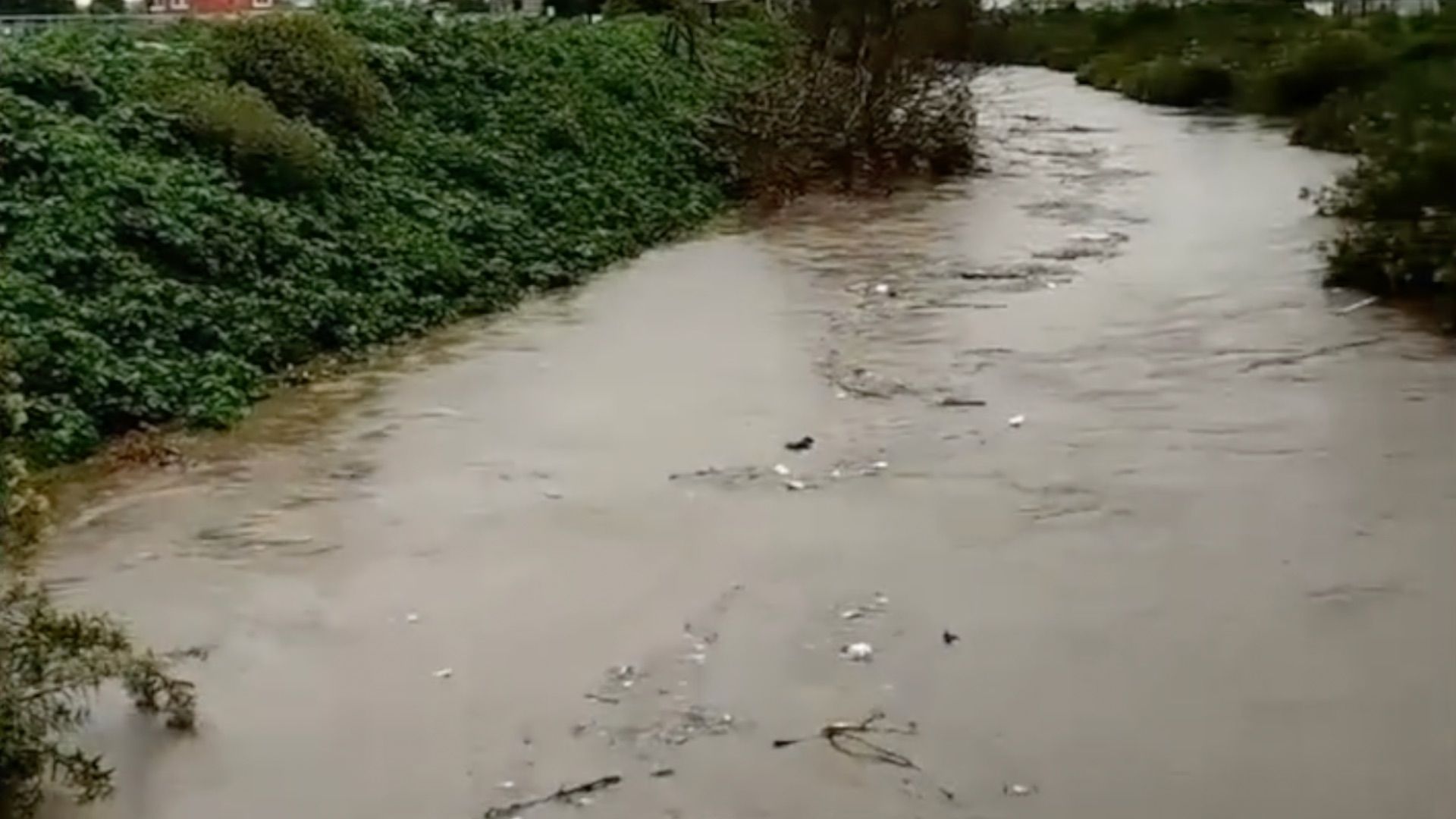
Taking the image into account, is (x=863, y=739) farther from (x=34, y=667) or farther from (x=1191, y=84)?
(x=1191, y=84)

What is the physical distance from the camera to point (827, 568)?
29.8 feet

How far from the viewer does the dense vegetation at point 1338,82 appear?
1553 cm

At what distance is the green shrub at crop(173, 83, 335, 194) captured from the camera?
54.0ft

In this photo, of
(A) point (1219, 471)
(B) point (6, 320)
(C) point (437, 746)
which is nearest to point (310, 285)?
(B) point (6, 320)

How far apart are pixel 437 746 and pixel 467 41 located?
17162mm

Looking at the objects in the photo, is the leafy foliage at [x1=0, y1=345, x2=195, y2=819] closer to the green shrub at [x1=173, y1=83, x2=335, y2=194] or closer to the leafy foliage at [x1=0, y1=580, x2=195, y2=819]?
the leafy foliage at [x1=0, y1=580, x2=195, y2=819]

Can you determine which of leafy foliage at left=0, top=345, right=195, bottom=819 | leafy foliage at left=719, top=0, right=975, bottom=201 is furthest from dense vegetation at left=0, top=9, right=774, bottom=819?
leafy foliage at left=719, top=0, right=975, bottom=201

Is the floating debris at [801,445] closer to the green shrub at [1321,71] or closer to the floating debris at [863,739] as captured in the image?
the floating debris at [863,739]

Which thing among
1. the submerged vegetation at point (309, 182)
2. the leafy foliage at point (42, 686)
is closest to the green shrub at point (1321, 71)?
the submerged vegetation at point (309, 182)

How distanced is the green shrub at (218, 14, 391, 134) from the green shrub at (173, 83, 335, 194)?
1497 millimetres

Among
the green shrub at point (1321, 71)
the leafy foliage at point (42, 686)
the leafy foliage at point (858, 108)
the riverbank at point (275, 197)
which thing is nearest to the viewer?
the leafy foliage at point (42, 686)

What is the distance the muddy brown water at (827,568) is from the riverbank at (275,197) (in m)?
0.79

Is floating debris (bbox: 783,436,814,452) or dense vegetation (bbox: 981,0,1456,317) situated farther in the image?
dense vegetation (bbox: 981,0,1456,317)

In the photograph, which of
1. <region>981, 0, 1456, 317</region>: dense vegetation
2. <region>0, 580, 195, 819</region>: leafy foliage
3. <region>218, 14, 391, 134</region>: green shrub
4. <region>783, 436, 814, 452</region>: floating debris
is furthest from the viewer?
<region>218, 14, 391, 134</region>: green shrub
